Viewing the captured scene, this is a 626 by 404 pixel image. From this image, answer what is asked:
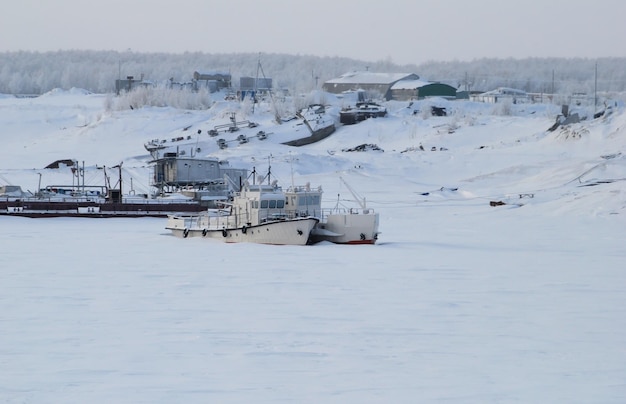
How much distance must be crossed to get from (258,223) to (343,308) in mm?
13301

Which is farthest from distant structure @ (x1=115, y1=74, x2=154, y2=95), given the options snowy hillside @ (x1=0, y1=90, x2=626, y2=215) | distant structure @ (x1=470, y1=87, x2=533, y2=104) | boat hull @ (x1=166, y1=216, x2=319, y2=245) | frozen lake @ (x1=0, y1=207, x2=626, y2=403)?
frozen lake @ (x1=0, y1=207, x2=626, y2=403)

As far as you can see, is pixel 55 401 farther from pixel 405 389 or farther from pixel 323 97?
Result: pixel 323 97

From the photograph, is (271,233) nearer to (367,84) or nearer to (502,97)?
(502,97)

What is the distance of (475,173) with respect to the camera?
192ft

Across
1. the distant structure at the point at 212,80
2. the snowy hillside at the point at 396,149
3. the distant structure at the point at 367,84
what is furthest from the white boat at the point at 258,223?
the distant structure at the point at 367,84

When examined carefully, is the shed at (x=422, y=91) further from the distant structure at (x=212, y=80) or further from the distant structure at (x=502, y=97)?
the distant structure at (x=212, y=80)

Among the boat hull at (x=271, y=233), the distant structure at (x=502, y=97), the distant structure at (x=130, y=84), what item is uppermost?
the distant structure at (x=130, y=84)

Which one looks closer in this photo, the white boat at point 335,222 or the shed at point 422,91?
the white boat at point 335,222

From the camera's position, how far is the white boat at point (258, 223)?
1283 inches

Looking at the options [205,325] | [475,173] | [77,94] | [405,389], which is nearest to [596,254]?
[205,325]

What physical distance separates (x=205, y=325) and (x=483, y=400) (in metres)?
6.03

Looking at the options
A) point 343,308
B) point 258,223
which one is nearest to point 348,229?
point 258,223

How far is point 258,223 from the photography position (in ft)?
110

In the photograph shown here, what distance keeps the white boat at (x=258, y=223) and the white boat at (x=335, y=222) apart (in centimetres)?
39
